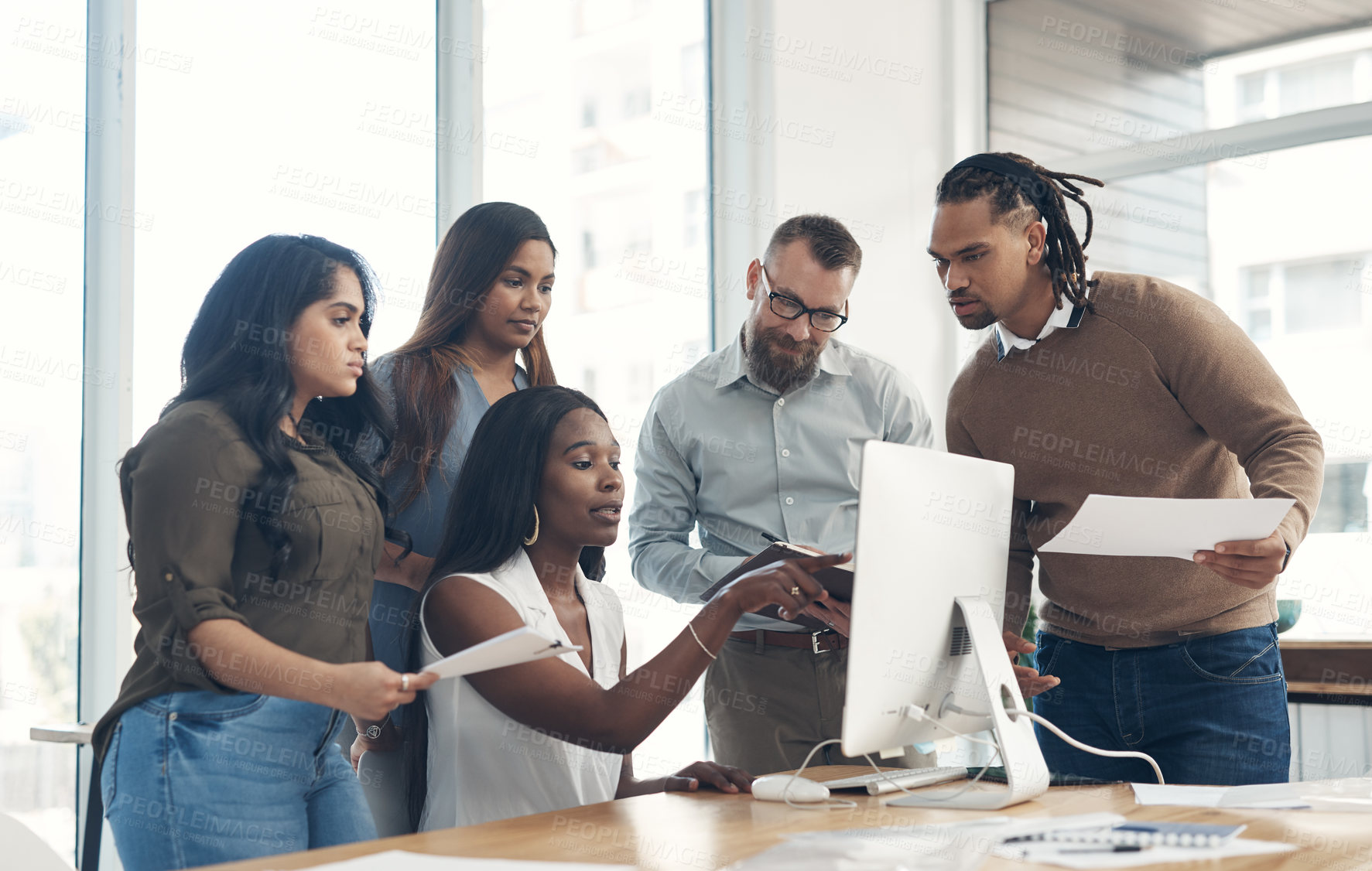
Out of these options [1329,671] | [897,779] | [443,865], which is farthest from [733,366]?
[1329,671]

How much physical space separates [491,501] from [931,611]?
771mm

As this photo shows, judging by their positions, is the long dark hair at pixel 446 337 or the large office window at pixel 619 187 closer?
the long dark hair at pixel 446 337

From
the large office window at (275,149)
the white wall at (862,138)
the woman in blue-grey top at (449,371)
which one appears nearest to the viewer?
the woman in blue-grey top at (449,371)

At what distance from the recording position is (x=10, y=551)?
2.37 metres

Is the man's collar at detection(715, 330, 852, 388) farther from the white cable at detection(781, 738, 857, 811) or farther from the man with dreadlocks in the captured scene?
the white cable at detection(781, 738, 857, 811)

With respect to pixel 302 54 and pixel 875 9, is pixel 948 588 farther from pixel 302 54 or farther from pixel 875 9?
pixel 875 9

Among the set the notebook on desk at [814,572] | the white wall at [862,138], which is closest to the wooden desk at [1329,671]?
the white wall at [862,138]

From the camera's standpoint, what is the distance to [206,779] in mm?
1468

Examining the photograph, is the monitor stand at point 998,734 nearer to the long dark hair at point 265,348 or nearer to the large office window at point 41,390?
the long dark hair at point 265,348

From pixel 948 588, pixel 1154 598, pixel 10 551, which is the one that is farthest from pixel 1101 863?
pixel 10 551

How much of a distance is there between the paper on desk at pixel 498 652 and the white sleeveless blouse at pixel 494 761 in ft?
1.48

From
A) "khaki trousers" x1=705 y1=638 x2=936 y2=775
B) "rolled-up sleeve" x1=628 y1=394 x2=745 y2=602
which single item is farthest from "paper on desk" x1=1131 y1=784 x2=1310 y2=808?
"rolled-up sleeve" x1=628 y1=394 x2=745 y2=602

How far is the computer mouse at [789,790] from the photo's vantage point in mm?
1614

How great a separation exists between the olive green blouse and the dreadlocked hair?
51.2 inches
